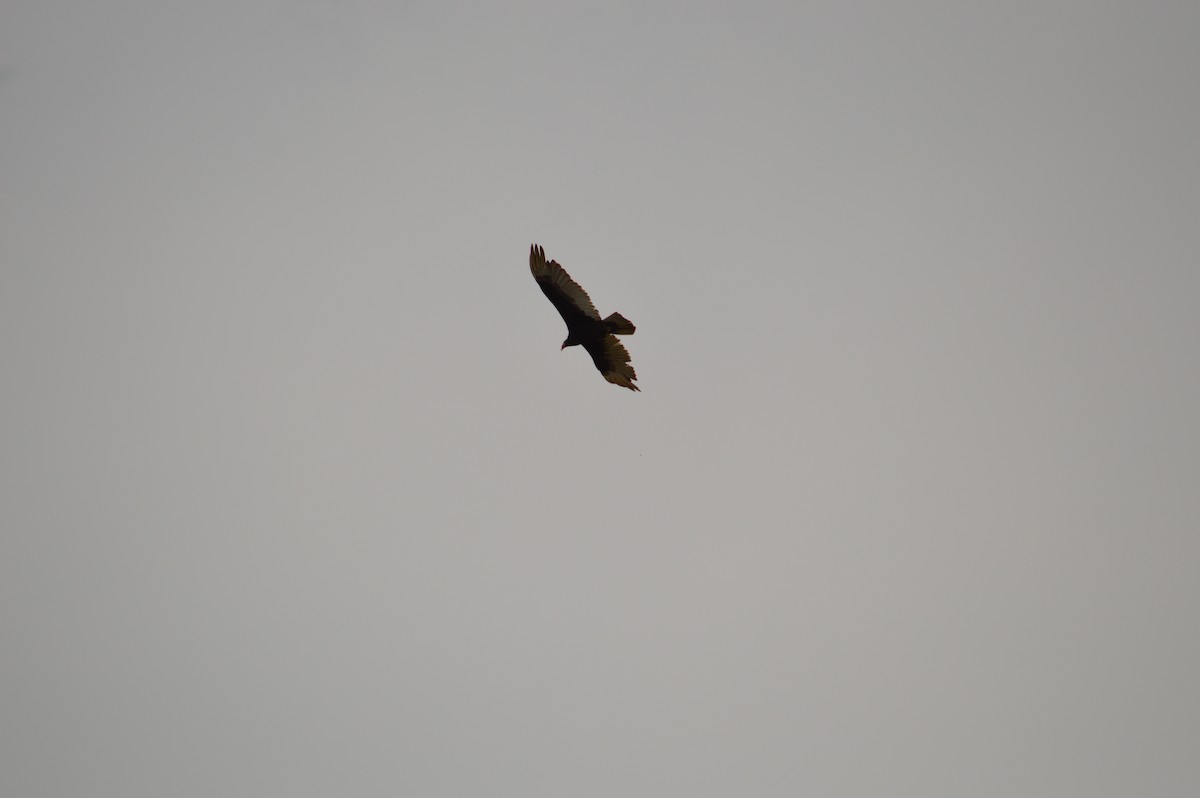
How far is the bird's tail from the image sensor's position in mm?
13188

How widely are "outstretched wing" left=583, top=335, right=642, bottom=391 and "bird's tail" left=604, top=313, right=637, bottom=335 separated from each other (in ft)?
0.50

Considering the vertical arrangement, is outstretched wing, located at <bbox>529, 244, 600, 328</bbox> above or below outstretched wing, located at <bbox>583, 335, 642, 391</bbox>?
above

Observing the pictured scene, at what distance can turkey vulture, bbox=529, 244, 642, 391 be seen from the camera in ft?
42.8

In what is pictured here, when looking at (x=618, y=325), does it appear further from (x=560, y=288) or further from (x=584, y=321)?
(x=560, y=288)

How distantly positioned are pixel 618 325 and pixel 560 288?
904 millimetres

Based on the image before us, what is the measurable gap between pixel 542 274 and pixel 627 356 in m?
1.69

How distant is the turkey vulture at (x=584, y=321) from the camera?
42.8 ft

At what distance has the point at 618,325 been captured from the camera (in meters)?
13.3

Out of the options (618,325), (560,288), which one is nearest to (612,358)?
(618,325)

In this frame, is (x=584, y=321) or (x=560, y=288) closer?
(x=560, y=288)

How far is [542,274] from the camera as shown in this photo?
42.9 feet

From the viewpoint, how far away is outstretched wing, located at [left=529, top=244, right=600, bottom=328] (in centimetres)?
1301

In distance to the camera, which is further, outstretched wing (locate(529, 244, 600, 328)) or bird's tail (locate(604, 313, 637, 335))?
bird's tail (locate(604, 313, 637, 335))

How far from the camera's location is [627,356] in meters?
13.8
